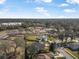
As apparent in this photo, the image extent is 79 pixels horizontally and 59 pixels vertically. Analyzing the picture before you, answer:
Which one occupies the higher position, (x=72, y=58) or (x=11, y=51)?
(x=11, y=51)

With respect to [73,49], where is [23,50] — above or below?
above

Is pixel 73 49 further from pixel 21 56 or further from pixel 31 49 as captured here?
pixel 21 56

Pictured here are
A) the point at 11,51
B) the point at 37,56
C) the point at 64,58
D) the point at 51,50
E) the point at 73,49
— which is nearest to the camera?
the point at 11,51

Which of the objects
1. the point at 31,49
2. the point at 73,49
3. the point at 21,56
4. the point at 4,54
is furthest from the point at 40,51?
the point at 73,49

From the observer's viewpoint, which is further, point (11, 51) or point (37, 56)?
point (37, 56)

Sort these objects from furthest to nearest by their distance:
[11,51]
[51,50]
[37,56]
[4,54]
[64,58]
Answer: [51,50] < [64,58] < [37,56] < [11,51] < [4,54]

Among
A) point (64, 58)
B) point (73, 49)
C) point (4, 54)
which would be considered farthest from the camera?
point (73, 49)

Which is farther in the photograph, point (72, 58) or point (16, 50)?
point (72, 58)

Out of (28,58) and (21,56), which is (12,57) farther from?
(28,58)

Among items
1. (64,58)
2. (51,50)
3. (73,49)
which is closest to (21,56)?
(64,58)
